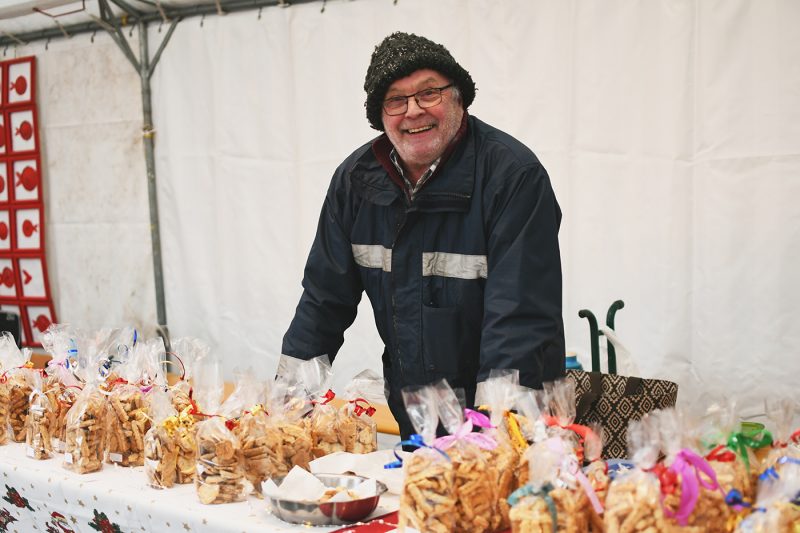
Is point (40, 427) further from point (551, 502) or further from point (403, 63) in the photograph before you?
point (551, 502)

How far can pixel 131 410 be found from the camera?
2.29m

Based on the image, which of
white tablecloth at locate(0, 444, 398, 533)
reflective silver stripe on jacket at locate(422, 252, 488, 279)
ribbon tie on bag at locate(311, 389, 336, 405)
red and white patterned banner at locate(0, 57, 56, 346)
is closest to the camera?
white tablecloth at locate(0, 444, 398, 533)

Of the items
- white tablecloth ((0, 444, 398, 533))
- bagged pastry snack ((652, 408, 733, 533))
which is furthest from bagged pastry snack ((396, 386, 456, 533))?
bagged pastry snack ((652, 408, 733, 533))

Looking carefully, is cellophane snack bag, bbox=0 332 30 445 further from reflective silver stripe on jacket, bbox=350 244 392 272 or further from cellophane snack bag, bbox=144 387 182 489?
reflective silver stripe on jacket, bbox=350 244 392 272

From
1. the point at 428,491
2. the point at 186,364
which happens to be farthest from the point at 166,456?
the point at 428,491

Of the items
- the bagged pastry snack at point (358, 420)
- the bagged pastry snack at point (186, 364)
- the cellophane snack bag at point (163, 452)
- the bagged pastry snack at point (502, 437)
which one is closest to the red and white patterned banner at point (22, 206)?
the bagged pastry snack at point (186, 364)

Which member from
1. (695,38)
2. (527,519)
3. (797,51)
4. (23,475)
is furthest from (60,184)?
(527,519)

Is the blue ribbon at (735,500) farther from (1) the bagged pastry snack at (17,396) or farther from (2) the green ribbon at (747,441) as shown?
(1) the bagged pastry snack at (17,396)

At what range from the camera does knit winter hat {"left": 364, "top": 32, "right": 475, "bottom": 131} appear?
92.5 inches

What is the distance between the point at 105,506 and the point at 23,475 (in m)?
0.35

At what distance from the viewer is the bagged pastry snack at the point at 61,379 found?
2365mm

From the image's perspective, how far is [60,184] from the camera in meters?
5.51

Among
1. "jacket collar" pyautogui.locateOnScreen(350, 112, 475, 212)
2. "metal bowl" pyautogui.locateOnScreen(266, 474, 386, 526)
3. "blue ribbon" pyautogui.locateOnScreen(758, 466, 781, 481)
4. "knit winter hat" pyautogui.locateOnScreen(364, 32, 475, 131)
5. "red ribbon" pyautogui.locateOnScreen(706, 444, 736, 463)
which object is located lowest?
"metal bowl" pyautogui.locateOnScreen(266, 474, 386, 526)

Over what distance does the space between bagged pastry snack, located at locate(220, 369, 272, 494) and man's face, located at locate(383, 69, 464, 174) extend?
77cm
